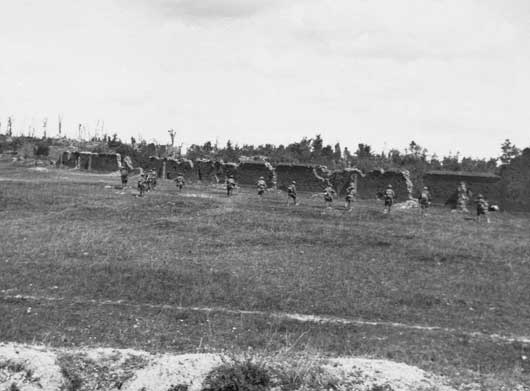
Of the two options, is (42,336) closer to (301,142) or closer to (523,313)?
(523,313)

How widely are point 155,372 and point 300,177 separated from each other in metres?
34.7

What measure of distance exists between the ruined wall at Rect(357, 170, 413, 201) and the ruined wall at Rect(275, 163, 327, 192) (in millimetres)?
3178

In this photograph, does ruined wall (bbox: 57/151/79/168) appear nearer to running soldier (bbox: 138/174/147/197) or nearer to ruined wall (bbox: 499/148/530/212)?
running soldier (bbox: 138/174/147/197)

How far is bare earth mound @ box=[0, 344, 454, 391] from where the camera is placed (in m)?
6.08

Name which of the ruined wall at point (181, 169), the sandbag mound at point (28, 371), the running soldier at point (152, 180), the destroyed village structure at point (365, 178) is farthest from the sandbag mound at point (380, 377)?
the ruined wall at point (181, 169)

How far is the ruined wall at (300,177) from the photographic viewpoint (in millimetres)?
39812

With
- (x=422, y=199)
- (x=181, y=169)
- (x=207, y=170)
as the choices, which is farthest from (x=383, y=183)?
(x=181, y=169)

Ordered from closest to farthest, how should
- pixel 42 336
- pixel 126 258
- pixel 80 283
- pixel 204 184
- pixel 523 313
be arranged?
pixel 42 336
pixel 523 313
pixel 80 283
pixel 126 258
pixel 204 184

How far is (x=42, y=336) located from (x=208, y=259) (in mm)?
7042

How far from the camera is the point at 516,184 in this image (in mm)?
32188

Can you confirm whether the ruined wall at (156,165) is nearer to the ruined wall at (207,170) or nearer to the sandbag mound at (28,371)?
the ruined wall at (207,170)

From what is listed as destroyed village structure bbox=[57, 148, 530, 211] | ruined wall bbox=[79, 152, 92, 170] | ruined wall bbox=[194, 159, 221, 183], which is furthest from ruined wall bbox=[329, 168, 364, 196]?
ruined wall bbox=[79, 152, 92, 170]

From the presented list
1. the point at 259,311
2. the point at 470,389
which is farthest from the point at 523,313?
the point at 470,389

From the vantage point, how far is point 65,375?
6355 millimetres
